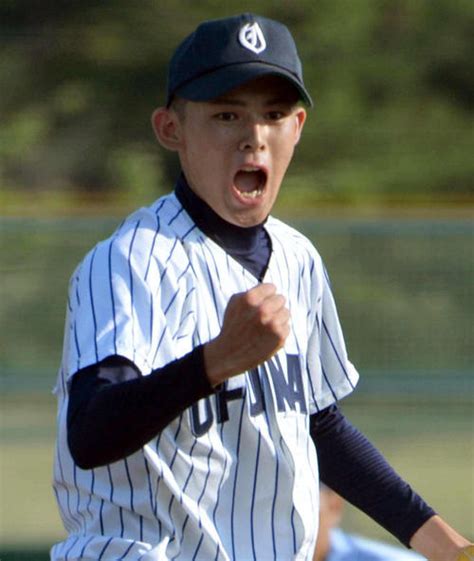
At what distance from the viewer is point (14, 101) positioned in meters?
10.0

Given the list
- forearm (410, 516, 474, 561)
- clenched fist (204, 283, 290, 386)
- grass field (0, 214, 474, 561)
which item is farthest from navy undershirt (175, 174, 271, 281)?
grass field (0, 214, 474, 561)

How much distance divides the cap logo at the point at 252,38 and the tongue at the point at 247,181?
0.68ft

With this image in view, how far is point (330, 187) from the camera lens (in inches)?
366

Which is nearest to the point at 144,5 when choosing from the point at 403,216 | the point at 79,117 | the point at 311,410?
the point at 79,117

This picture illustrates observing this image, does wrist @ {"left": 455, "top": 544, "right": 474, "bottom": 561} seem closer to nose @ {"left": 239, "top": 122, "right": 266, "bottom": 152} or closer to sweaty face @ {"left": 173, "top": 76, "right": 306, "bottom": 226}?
sweaty face @ {"left": 173, "top": 76, "right": 306, "bottom": 226}

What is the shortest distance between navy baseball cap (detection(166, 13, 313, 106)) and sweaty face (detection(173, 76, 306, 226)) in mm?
24

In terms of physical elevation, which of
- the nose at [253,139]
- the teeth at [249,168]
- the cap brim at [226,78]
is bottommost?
the teeth at [249,168]

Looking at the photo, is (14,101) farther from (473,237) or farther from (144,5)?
(473,237)

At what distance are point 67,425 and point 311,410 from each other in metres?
0.72

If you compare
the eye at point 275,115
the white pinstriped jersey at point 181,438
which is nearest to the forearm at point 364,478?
the white pinstriped jersey at point 181,438

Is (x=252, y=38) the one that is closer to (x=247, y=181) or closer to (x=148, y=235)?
(x=247, y=181)

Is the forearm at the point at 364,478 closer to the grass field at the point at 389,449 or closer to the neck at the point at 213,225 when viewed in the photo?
the neck at the point at 213,225

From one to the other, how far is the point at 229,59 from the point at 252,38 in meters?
0.07

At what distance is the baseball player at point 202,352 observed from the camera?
2.15 meters
